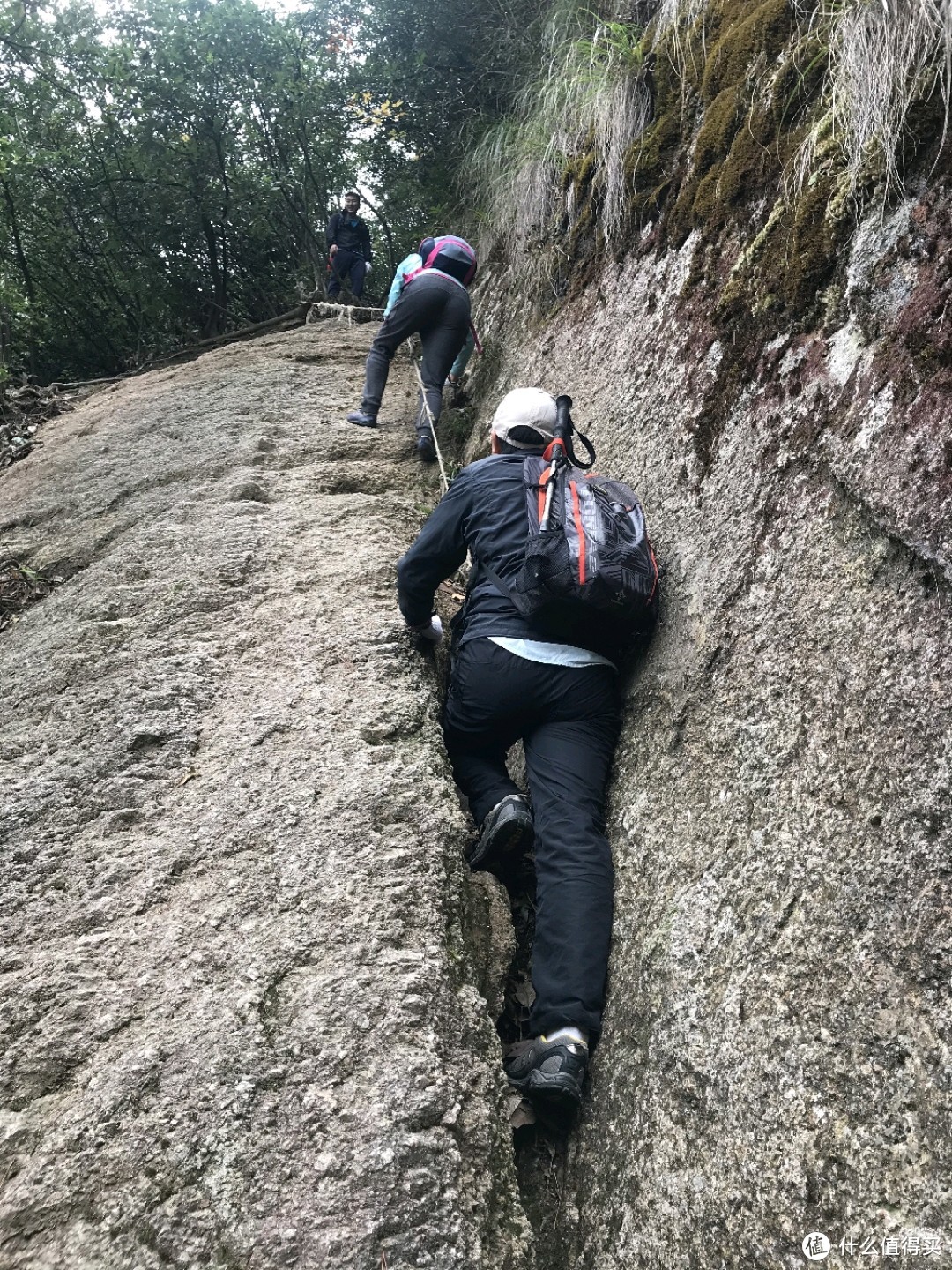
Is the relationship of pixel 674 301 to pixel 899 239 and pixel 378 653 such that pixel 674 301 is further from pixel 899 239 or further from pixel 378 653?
pixel 378 653

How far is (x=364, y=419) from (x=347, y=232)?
5.85 m

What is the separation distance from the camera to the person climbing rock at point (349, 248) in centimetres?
1088

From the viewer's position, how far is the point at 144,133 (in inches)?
451

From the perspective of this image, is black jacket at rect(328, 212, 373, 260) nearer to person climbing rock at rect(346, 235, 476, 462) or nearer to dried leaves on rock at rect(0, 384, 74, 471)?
dried leaves on rock at rect(0, 384, 74, 471)

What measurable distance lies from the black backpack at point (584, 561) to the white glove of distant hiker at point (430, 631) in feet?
2.21

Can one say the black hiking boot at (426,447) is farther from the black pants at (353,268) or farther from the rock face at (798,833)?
the black pants at (353,268)

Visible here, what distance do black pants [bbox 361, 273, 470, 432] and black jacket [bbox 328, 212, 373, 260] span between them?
533 centimetres

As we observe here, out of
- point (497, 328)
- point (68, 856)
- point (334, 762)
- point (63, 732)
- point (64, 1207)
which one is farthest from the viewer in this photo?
point (497, 328)

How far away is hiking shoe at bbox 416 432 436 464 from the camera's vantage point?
6258 millimetres

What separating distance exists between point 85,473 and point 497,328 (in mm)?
3527

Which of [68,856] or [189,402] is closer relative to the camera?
[68,856]

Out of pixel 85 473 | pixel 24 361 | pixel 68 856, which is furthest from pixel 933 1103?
pixel 24 361

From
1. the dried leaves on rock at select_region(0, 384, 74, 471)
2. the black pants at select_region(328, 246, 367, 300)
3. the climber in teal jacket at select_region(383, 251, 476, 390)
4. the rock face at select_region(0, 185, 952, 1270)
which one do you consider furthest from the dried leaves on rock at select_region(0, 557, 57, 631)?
the black pants at select_region(328, 246, 367, 300)

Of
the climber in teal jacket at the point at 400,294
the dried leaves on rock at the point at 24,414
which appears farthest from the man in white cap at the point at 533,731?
the dried leaves on rock at the point at 24,414
